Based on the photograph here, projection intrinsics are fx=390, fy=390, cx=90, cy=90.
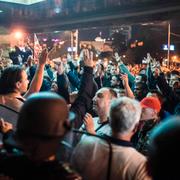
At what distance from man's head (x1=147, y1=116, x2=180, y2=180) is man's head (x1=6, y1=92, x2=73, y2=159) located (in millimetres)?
265

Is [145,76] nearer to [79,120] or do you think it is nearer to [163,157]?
[79,120]

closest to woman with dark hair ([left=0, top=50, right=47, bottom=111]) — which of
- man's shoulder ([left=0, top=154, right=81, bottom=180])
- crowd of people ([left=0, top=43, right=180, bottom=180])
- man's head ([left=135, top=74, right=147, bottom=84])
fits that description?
crowd of people ([left=0, top=43, right=180, bottom=180])

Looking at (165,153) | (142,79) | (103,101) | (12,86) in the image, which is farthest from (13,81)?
(142,79)

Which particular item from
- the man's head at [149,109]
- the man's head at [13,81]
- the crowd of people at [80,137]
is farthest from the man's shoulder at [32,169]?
the man's head at [149,109]

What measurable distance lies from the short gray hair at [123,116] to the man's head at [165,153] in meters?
0.65

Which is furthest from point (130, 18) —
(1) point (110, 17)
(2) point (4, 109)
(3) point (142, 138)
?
(2) point (4, 109)

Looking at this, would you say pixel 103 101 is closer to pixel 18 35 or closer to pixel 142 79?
pixel 142 79

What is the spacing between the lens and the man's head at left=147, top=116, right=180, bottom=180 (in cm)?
109

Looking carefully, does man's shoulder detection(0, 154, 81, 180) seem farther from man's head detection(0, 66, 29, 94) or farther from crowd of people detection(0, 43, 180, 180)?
man's head detection(0, 66, 29, 94)

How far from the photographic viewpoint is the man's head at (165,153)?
3.59ft

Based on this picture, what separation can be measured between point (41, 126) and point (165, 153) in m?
0.36

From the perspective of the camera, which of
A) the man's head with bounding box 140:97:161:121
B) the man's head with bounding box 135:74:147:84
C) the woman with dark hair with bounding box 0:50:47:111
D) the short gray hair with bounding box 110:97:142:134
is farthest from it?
the man's head with bounding box 135:74:147:84

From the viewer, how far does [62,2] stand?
32.9 feet

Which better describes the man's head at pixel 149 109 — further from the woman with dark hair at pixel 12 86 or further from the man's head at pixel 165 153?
the man's head at pixel 165 153
